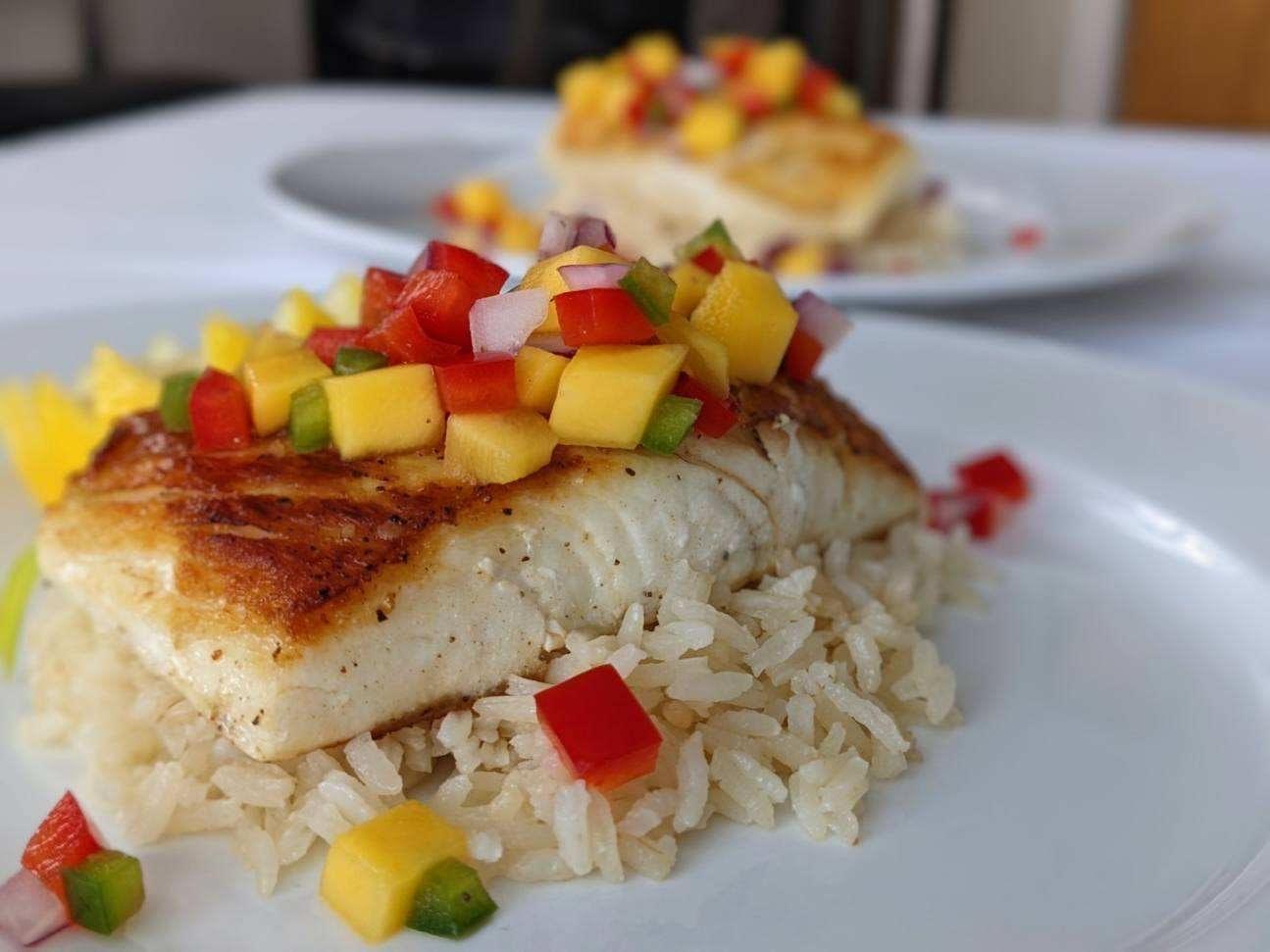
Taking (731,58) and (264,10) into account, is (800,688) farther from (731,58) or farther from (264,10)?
(264,10)

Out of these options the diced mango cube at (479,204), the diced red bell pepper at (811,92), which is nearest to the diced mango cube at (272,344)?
the diced mango cube at (479,204)

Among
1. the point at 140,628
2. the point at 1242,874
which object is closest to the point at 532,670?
the point at 140,628

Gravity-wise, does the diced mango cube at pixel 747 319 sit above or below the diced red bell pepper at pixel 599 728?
above

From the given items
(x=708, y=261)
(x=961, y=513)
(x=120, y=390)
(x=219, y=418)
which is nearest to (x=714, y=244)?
(x=708, y=261)

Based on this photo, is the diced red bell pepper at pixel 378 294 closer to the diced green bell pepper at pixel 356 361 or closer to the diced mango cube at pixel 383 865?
the diced green bell pepper at pixel 356 361

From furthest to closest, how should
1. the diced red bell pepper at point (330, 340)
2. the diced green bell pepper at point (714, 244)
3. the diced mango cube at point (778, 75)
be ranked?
the diced mango cube at point (778, 75) < the diced green bell pepper at point (714, 244) < the diced red bell pepper at point (330, 340)

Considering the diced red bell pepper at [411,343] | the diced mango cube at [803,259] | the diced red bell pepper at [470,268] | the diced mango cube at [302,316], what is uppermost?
the diced red bell pepper at [470,268]

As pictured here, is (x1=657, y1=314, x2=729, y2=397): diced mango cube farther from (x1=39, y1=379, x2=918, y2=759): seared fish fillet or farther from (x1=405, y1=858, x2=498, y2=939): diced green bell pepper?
(x1=405, y1=858, x2=498, y2=939): diced green bell pepper

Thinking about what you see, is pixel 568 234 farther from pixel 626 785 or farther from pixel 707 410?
pixel 626 785
